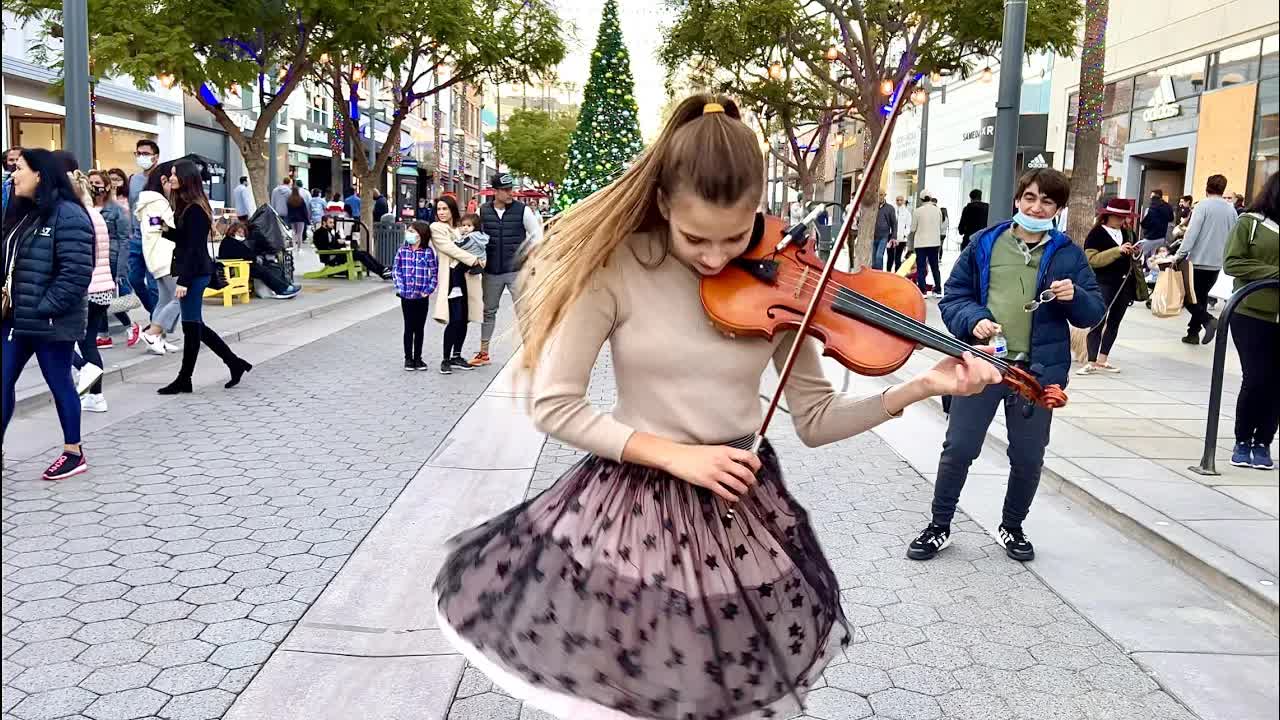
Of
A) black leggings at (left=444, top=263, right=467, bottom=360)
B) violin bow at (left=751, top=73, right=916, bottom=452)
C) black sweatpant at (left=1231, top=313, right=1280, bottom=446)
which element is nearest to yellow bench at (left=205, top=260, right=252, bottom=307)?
black leggings at (left=444, top=263, right=467, bottom=360)

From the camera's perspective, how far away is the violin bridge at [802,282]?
2.12 meters

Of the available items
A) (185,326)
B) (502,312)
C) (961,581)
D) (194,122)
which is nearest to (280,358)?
(185,326)

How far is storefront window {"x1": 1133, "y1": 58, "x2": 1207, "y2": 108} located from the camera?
2064cm

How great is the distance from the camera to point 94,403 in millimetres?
7996

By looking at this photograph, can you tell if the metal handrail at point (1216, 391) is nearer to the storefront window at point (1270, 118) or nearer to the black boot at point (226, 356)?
the storefront window at point (1270, 118)

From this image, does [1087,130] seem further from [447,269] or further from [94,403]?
[94,403]

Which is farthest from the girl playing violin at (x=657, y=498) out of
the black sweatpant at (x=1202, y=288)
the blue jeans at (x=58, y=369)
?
the black sweatpant at (x=1202, y=288)

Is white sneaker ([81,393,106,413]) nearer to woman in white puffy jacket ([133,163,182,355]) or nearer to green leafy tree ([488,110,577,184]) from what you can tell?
woman in white puffy jacket ([133,163,182,355])

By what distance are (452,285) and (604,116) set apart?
2100 centimetres

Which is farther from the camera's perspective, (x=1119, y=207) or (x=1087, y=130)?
(x=1087, y=130)

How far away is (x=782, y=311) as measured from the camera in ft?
6.85

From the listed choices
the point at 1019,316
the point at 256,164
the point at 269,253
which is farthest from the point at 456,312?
the point at 256,164

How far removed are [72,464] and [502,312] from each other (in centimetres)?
975

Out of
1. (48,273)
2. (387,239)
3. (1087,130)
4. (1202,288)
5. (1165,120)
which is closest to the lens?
(48,273)
